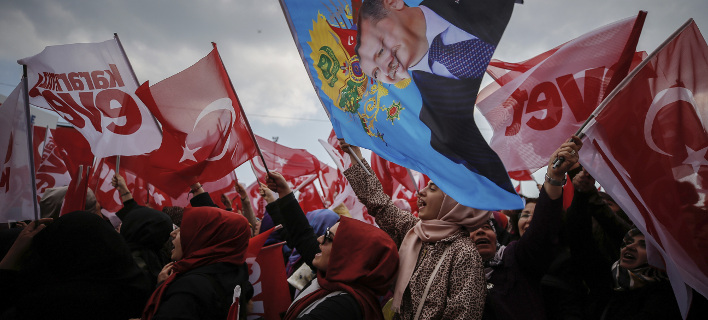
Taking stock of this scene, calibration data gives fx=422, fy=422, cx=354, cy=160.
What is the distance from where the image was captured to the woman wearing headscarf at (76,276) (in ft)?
7.70

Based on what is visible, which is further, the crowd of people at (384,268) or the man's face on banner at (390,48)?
the man's face on banner at (390,48)

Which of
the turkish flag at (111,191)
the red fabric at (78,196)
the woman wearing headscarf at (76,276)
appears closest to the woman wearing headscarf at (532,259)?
the woman wearing headscarf at (76,276)

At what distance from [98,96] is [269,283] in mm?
2574

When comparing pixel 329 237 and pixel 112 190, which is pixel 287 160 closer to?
pixel 112 190

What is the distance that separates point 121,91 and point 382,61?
2975 mm

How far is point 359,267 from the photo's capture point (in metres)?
2.56

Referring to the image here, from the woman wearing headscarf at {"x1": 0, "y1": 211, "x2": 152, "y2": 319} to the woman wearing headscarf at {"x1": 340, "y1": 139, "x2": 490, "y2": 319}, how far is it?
1.61 m

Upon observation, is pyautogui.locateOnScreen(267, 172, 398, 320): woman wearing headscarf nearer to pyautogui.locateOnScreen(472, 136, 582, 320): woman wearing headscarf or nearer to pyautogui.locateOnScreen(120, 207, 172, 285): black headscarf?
pyautogui.locateOnScreen(472, 136, 582, 320): woman wearing headscarf

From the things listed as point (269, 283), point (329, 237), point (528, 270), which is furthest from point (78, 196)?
point (528, 270)

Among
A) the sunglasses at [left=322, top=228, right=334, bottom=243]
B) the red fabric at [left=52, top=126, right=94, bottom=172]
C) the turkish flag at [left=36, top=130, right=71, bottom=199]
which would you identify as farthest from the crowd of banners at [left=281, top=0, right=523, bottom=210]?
the turkish flag at [left=36, top=130, right=71, bottom=199]

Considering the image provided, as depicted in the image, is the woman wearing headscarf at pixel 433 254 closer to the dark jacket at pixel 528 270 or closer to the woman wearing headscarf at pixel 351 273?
the woman wearing headscarf at pixel 351 273

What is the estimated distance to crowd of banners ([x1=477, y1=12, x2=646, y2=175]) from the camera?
112 inches

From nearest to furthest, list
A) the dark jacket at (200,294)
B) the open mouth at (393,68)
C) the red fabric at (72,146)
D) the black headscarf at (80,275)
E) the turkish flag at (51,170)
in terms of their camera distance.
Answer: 1. the dark jacket at (200,294)
2. the black headscarf at (80,275)
3. the open mouth at (393,68)
4. the red fabric at (72,146)
5. the turkish flag at (51,170)

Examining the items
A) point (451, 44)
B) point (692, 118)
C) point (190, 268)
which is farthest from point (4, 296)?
point (692, 118)
